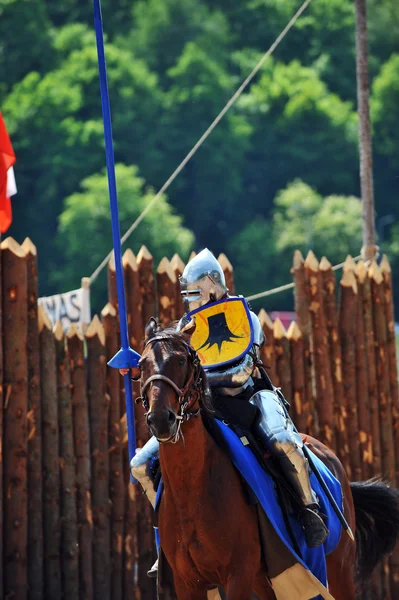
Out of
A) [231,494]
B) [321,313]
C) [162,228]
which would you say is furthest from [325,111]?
[231,494]

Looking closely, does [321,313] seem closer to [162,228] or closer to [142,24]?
[162,228]

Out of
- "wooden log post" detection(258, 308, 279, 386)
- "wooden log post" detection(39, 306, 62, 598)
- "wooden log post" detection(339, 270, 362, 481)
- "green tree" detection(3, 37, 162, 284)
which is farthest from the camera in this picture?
"green tree" detection(3, 37, 162, 284)

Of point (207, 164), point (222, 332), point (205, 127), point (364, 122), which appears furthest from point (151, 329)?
point (205, 127)

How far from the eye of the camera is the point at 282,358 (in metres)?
10.6

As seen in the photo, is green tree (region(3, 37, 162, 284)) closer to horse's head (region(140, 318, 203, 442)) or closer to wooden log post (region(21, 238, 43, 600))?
wooden log post (region(21, 238, 43, 600))

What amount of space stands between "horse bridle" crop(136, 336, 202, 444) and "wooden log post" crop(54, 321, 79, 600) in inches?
126

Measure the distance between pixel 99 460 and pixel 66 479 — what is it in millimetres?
340

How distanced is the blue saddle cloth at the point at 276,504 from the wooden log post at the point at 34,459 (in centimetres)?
248

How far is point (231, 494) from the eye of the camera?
21.4 ft

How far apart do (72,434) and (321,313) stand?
2765 millimetres

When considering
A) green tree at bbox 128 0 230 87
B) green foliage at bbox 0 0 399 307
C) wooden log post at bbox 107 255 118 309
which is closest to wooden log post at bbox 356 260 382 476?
wooden log post at bbox 107 255 118 309

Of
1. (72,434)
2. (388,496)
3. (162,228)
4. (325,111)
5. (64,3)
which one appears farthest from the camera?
(64,3)

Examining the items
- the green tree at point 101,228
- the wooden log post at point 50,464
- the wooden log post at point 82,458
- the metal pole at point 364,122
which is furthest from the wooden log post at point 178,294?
the green tree at point 101,228

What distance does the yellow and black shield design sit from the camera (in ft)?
22.6
